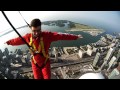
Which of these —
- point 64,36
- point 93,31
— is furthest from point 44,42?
point 93,31

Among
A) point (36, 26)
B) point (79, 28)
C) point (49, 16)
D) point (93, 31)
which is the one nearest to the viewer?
point (36, 26)

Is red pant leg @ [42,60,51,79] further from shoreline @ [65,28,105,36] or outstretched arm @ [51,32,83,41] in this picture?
shoreline @ [65,28,105,36]

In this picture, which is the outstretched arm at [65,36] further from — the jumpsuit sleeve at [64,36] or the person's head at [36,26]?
the person's head at [36,26]

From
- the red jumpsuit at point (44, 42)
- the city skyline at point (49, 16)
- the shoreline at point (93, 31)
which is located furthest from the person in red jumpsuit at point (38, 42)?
the shoreline at point (93, 31)

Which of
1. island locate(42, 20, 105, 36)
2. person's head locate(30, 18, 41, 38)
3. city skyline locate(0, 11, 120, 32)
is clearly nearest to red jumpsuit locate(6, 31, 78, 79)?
person's head locate(30, 18, 41, 38)

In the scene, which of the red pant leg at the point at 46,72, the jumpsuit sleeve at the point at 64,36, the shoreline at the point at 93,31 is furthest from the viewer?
the shoreline at the point at 93,31

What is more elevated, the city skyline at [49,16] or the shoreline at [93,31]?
the city skyline at [49,16]

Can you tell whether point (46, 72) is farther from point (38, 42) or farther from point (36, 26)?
point (36, 26)

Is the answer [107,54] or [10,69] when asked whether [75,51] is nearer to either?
[107,54]

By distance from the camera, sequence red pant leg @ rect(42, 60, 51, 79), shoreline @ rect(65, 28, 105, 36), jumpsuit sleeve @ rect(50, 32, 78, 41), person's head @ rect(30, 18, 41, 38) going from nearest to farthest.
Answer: person's head @ rect(30, 18, 41, 38) < jumpsuit sleeve @ rect(50, 32, 78, 41) < red pant leg @ rect(42, 60, 51, 79) < shoreline @ rect(65, 28, 105, 36)
